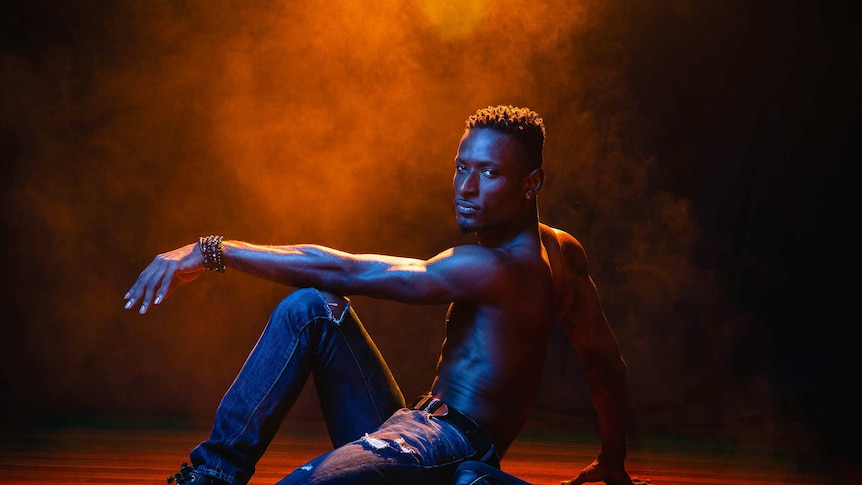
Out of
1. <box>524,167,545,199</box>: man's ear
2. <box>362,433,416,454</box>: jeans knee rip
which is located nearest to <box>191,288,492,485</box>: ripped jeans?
<box>362,433,416,454</box>: jeans knee rip

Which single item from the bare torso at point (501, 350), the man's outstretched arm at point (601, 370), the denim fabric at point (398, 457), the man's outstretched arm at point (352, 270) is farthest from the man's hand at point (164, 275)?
the man's outstretched arm at point (601, 370)

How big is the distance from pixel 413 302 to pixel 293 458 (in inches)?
72.2

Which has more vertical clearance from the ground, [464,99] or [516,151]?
[464,99]

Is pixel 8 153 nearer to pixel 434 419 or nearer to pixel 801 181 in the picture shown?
pixel 434 419

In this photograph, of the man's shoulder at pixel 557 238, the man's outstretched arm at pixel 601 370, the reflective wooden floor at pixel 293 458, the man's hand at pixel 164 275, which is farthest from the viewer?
the reflective wooden floor at pixel 293 458

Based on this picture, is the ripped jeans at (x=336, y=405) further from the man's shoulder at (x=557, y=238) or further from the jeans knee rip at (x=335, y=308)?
the man's shoulder at (x=557, y=238)

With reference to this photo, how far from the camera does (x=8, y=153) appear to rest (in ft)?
14.4

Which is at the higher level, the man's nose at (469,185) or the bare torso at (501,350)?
the man's nose at (469,185)

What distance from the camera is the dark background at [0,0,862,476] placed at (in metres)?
4.41

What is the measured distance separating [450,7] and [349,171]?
1.04 meters

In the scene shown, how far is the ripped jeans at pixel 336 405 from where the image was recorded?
1.83 m

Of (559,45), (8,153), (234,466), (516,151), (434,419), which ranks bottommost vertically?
(234,466)

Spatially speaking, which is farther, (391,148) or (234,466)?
(391,148)

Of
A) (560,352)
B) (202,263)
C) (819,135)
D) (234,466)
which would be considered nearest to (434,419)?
(234,466)
